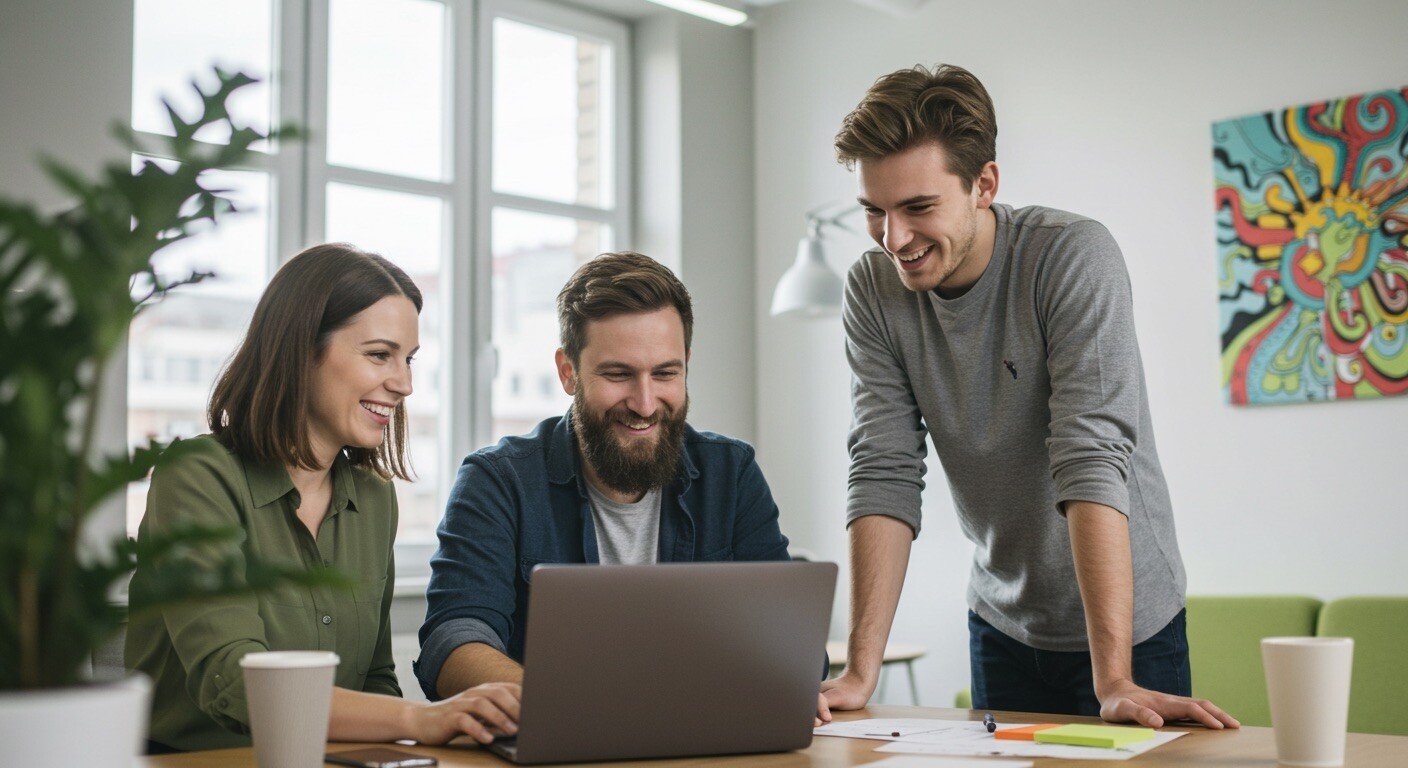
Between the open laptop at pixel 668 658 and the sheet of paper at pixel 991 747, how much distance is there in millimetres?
138

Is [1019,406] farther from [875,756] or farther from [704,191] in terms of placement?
[704,191]

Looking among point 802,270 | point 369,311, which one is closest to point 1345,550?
point 802,270

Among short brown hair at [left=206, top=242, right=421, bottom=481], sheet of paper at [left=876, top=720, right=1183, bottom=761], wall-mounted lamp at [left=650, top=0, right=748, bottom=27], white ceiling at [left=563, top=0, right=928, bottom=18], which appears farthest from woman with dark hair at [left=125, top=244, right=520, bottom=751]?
white ceiling at [left=563, top=0, right=928, bottom=18]

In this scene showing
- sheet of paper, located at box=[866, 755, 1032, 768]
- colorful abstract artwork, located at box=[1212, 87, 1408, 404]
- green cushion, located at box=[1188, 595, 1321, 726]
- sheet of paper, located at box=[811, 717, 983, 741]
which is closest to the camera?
sheet of paper, located at box=[866, 755, 1032, 768]

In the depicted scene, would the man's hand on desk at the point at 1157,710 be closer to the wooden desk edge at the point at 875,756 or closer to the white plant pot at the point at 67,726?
the wooden desk edge at the point at 875,756

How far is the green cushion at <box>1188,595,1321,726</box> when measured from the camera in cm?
346

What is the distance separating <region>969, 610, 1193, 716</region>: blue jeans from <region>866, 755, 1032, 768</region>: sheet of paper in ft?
2.10

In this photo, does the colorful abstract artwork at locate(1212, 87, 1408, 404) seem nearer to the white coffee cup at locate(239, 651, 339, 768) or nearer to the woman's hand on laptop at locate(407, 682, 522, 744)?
the woman's hand on laptop at locate(407, 682, 522, 744)

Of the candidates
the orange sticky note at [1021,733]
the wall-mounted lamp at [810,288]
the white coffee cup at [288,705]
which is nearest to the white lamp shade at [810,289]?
the wall-mounted lamp at [810,288]

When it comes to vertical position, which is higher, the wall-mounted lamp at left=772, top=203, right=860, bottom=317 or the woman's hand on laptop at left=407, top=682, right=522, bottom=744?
the wall-mounted lamp at left=772, top=203, right=860, bottom=317

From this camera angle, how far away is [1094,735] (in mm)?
1319

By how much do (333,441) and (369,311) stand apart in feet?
0.65

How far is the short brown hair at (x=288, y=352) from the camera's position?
1.82 m

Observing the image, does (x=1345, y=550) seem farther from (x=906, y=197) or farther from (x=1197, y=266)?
(x=906, y=197)
